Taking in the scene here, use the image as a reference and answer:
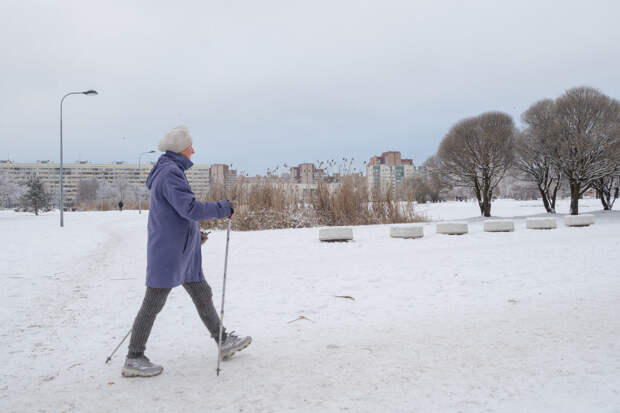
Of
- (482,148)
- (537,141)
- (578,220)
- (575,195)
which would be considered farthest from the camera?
(482,148)

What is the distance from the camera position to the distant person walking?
307cm

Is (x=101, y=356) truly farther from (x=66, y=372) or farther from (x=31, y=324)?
(x=31, y=324)

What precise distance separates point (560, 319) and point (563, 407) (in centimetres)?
222

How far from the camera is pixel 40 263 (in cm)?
910

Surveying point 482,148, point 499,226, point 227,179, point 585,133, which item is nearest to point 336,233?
point 499,226

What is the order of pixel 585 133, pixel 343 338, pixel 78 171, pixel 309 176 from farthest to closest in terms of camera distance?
pixel 78 171 < pixel 585 133 < pixel 309 176 < pixel 343 338

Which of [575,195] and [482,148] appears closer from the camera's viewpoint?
[575,195]

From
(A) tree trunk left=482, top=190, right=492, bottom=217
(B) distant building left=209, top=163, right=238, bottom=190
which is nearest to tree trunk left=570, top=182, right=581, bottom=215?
(A) tree trunk left=482, top=190, right=492, bottom=217

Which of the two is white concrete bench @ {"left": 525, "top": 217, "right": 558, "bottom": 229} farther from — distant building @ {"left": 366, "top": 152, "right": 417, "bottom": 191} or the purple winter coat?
the purple winter coat

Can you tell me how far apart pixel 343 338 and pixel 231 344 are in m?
1.16

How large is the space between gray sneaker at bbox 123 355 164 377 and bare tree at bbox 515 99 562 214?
2282 cm

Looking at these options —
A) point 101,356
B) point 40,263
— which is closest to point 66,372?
point 101,356

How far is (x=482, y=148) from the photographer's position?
23594mm

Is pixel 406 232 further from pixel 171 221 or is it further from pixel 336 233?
pixel 171 221
